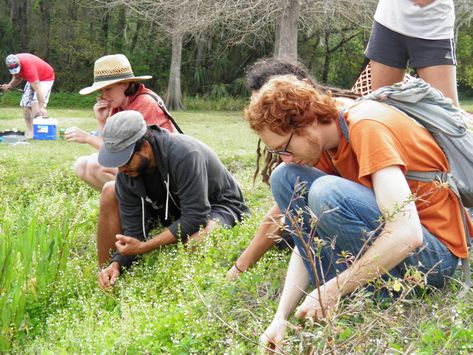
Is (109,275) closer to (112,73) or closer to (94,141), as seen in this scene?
(94,141)

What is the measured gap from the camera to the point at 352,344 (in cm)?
255

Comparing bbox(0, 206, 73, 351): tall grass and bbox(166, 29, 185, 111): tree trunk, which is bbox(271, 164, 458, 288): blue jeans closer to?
bbox(0, 206, 73, 351): tall grass

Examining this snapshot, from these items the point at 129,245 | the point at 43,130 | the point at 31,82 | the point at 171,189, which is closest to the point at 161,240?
the point at 129,245

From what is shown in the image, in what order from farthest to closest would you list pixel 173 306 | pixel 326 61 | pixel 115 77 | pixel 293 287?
pixel 326 61, pixel 115 77, pixel 173 306, pixel 293 287

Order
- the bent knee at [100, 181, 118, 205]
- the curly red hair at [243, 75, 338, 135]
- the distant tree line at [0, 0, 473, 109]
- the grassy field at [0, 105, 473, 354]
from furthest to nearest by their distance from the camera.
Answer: the distant tree line at [0, 0, 473, 109]
the bent knee at [100, 181, 118, 205]
the curly red hair at [243, 75, 338, 135]
the grassy field at [0, 105, 473, 354]

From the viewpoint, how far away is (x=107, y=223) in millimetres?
4656

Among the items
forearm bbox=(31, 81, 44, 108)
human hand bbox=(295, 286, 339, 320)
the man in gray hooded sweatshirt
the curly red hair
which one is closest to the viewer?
human hand bbox=(295, 286, 339, 320)

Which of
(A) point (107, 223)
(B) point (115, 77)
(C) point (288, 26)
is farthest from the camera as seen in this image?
(C) point (288, 26)

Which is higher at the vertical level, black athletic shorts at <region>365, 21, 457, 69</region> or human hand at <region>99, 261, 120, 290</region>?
black athletic shorts at <region>365, 21, 457, 69</region>

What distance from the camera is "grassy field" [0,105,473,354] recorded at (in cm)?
272

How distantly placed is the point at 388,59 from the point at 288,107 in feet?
4.95

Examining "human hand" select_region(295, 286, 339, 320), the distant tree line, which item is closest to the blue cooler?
"human hand" select_region(295, 286, 339, 320)

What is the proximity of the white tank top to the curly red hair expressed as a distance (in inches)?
51.2

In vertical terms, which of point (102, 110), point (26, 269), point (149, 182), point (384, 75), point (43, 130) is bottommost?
point (43, 130)
